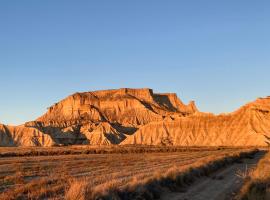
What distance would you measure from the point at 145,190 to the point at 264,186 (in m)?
4.42

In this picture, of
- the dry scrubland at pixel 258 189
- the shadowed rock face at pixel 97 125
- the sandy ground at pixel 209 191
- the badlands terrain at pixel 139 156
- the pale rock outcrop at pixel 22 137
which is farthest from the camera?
the shadowed rock face at pixel 97 125

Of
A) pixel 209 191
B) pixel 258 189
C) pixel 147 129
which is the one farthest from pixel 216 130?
pixel 258 189

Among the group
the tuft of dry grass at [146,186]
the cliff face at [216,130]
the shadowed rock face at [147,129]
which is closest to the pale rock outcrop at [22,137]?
the shadowed rock face at [147,129]

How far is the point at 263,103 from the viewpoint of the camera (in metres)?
128

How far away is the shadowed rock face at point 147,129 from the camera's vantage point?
378ft

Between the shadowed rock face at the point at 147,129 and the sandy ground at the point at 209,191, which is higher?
the shadowed rock face at the point at 147,129

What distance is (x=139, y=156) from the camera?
52.1 m

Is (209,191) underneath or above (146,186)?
underneath

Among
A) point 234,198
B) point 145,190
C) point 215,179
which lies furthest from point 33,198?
point 215,179

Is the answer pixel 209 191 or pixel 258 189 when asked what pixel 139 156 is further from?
pixel 258 189

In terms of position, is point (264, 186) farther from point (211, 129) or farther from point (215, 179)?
point (211, 129)

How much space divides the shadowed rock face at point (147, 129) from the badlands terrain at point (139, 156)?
11.3 inches

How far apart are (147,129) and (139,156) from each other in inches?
3472

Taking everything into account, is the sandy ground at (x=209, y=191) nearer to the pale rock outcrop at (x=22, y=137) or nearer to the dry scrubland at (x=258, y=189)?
the dry scrubland at (x=258, y=189)
